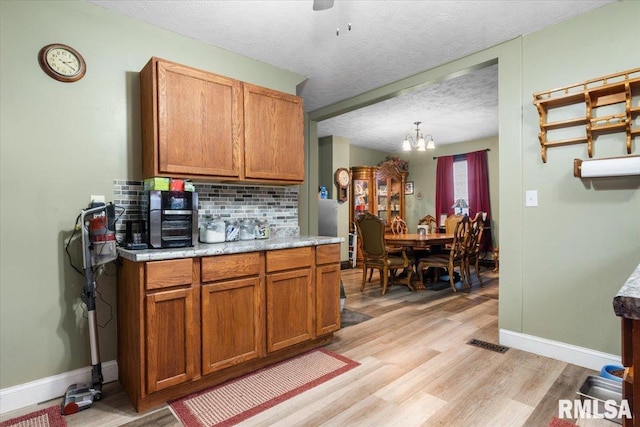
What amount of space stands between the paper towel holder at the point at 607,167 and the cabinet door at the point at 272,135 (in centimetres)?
205

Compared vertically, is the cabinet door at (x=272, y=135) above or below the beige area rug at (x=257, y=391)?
above

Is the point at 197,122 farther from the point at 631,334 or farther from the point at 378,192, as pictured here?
the point at 378,192

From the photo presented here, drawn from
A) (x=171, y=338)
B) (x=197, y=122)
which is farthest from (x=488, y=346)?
(x=197, y=122)

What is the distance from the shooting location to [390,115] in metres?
4.94

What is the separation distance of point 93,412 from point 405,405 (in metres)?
1.74

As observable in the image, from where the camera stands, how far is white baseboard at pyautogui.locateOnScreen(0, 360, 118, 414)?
6.07ft

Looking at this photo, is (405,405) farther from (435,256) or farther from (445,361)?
(435,256)

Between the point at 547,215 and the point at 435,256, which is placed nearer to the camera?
the point at 547,215

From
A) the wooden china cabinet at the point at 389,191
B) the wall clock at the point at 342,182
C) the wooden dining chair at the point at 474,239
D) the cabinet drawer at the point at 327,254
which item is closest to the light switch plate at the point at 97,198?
the cabinet drawer at the point at 327,254

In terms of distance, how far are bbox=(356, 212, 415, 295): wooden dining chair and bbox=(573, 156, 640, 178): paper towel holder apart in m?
2.25

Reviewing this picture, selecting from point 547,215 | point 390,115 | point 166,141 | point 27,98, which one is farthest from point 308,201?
point 27,98

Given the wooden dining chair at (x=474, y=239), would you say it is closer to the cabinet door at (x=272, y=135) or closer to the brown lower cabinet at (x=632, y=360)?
the cabinet door at (x=272, y=135)

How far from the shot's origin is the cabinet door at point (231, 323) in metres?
2.00

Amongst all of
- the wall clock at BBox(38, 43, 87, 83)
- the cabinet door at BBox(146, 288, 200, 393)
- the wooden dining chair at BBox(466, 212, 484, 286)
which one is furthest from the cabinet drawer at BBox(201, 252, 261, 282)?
the wooden dining chair at BBox(466, 212, 484, 286)
